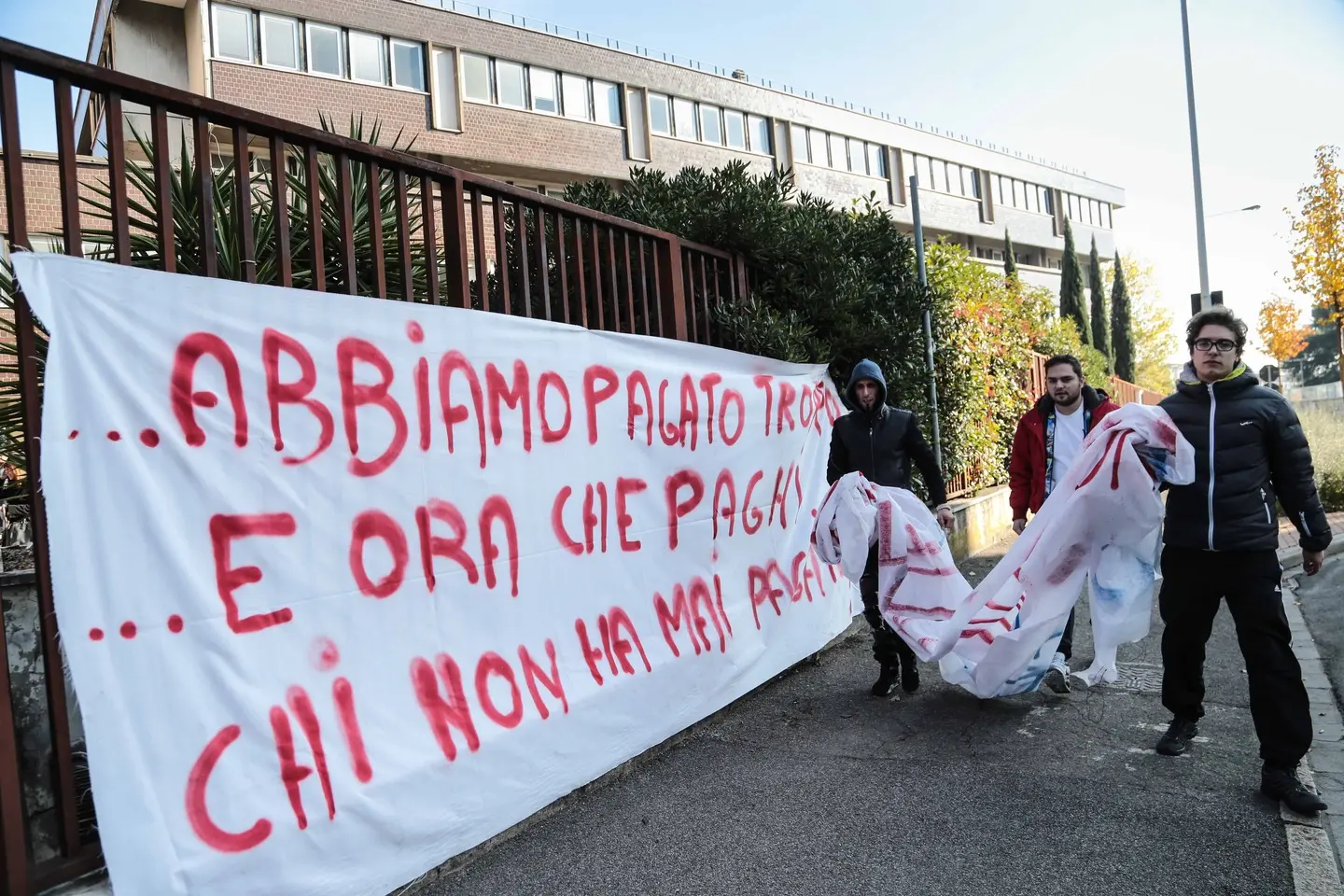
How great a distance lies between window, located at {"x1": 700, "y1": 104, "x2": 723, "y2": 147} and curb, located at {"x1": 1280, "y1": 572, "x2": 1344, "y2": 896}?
3298 centimetres

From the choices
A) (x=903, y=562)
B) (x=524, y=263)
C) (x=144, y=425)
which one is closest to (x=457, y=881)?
(x=144, y=425)

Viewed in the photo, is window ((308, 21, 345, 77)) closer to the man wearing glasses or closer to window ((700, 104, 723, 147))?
window ((700, 104, 723, 147))

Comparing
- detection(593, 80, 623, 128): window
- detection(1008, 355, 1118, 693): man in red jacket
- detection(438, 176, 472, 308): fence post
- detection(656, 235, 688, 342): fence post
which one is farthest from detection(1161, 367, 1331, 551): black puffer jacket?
detection(593, 80, 623, 128): window

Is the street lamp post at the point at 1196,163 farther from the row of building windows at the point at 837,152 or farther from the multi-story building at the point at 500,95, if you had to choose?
the row of building windows at the point at 837,152

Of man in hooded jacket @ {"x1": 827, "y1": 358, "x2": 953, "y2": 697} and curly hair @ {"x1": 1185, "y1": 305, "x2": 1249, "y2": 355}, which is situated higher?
curly hair @ {"x1": 1185, "y1": 305, "x2": 1249, "y2": 355}

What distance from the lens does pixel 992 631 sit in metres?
4.63

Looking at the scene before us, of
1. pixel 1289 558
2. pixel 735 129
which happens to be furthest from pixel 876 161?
pixel 1289 558

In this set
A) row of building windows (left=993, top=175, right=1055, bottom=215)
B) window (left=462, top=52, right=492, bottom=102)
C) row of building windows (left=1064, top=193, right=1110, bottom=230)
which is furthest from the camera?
row of building windows (left=1064, top=193, right=1110, bottom=230)

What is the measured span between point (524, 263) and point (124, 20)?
2540 centimetres

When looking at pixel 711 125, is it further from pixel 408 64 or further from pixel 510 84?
pixel 408 64

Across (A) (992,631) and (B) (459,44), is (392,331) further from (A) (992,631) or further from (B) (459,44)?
(B) (459,44)

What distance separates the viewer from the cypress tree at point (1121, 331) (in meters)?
47.5

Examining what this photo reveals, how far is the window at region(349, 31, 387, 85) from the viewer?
2738 centimetres

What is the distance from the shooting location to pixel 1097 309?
48.6 meters
